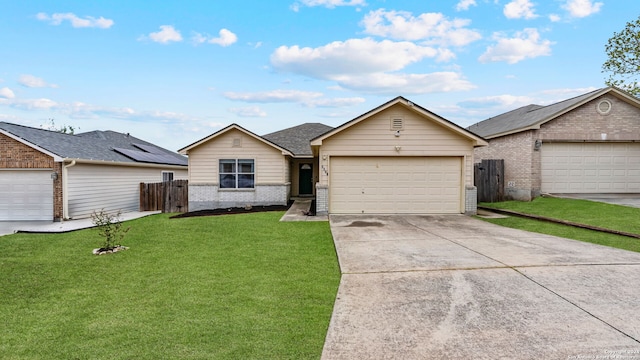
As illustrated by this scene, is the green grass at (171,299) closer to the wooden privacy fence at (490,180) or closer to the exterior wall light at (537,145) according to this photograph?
the wooden privacy fence at (490,180)

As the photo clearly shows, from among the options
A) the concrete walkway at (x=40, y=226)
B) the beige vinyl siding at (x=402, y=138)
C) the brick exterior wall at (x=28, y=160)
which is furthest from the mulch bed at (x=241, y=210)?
the brick exterior wall at (x=28, y=160)

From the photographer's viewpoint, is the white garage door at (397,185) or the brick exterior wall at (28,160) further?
the brick exterior wall at (28,160)

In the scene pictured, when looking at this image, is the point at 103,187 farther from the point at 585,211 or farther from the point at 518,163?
the point at 585,211

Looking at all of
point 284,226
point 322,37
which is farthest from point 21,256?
point 322,37

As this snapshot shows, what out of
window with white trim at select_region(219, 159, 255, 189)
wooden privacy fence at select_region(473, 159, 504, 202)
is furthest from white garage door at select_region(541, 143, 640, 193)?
window with white trim at select_region(219, 159, 255, 189)

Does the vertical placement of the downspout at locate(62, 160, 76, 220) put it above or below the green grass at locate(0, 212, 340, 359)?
above

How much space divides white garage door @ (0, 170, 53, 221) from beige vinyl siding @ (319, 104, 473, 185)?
450 inches

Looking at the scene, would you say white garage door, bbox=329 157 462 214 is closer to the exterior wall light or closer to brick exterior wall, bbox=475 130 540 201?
brick exterior wall, bbox=475 130 540 201

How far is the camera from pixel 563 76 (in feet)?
57.2

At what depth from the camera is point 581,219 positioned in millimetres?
11016

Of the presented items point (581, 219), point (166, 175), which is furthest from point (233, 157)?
point (581, 219)

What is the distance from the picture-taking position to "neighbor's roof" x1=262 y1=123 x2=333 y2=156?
21.3m

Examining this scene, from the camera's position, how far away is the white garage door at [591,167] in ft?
51.9

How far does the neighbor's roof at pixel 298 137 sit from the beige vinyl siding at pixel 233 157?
3707 millimetres
